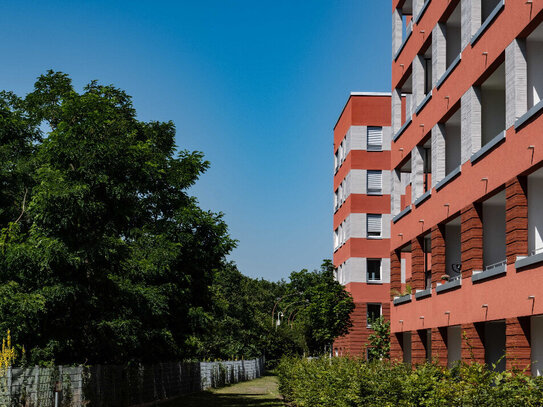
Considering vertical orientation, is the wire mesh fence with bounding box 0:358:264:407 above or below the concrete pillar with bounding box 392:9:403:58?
below

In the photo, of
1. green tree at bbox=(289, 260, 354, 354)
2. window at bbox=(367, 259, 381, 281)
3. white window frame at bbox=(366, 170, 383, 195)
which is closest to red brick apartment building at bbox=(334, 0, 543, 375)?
green tree at bbox=(289, 260, 354, 354)

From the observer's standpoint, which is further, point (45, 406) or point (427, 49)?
point (427, 49)

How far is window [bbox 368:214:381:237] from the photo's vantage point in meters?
55.5

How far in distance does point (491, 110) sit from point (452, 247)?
581 centimetres

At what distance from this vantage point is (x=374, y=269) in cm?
5556

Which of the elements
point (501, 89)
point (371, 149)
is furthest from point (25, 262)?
point (371, 149)

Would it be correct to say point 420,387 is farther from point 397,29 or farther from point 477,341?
point 397,29

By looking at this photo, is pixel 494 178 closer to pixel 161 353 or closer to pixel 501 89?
pixel 501 89

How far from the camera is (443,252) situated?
27109mm

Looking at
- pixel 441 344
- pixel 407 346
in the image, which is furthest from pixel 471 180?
pixel 407 346

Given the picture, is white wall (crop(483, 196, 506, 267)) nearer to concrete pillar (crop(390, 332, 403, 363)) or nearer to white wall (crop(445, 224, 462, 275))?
white wall (crop(445, 224, 462, 275))

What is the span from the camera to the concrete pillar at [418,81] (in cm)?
3055

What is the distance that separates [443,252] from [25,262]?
13613 mm

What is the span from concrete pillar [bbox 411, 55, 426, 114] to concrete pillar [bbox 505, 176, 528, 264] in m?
11.2
